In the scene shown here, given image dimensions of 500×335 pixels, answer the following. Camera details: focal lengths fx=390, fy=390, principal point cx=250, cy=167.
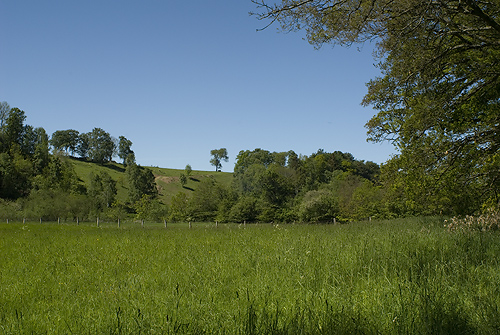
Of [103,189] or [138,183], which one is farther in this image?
[138,183]

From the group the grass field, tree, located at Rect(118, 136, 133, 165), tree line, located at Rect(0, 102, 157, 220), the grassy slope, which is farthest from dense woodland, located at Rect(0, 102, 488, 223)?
the grass field

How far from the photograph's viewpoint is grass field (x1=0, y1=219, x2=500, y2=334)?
4.36 m

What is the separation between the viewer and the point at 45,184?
72.7m

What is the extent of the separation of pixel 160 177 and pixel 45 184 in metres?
57.1

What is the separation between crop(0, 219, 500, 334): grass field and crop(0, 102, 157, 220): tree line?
53772mm

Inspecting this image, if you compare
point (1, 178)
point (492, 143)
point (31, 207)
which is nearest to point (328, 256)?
point (492, 143)

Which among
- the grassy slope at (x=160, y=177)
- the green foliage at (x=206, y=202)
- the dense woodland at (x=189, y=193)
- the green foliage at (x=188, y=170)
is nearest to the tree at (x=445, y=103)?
the dense woodland at (x=189, y=193)

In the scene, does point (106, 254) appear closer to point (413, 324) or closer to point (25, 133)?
point (413, 324)

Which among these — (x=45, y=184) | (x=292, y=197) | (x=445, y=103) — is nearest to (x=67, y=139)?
(x=45, y=184)

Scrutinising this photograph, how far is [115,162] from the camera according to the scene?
138m

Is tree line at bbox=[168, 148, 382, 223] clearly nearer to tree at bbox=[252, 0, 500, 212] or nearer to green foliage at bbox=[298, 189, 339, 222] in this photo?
green foliage at bbox=[298, 189, 339, 222]

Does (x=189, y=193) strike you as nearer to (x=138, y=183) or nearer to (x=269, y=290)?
(x=138, y=183)

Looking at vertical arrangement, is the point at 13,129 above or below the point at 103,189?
above

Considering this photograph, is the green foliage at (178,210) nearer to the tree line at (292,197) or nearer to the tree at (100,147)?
the tree line at (292,197)
